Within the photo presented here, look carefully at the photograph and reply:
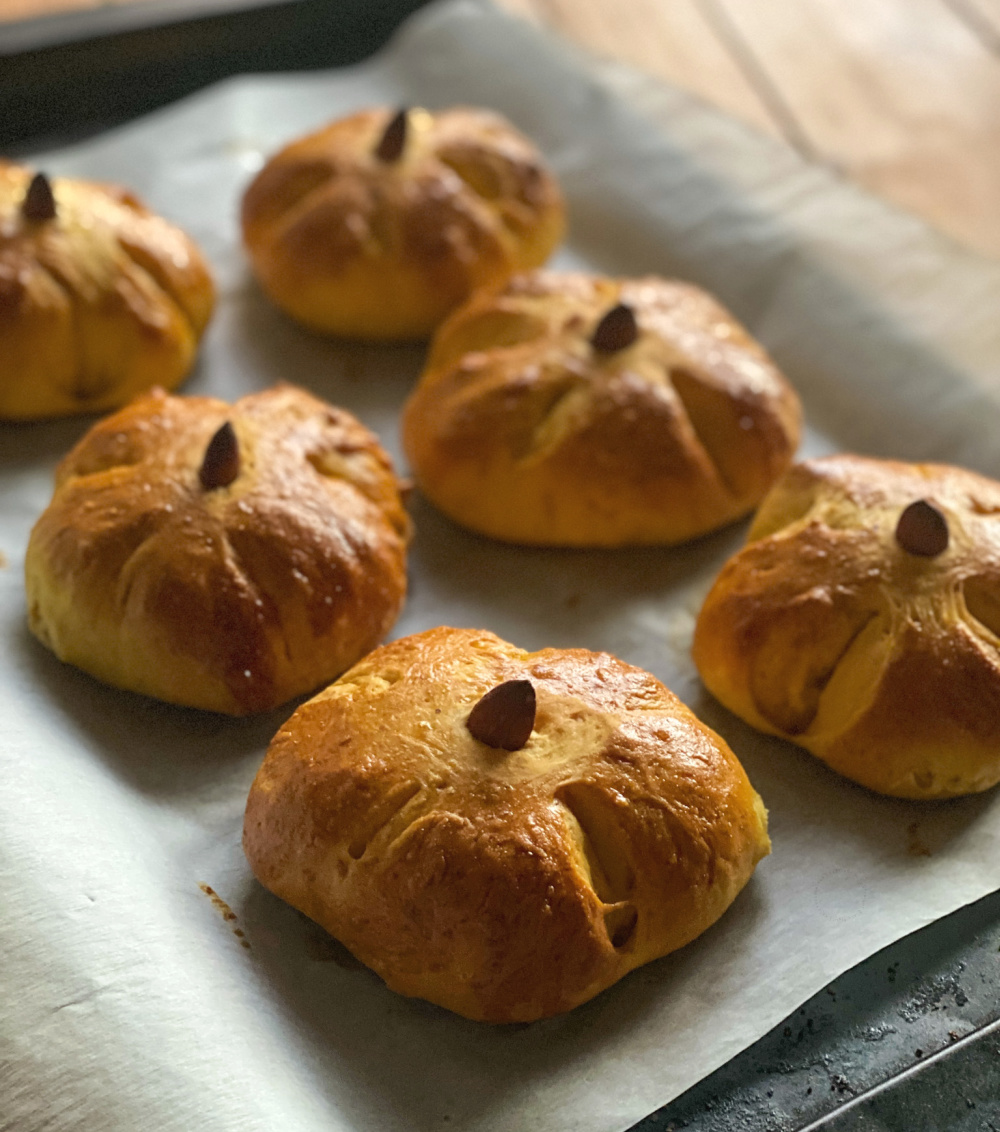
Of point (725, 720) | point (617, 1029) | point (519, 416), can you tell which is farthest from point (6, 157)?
point (617, 1029)

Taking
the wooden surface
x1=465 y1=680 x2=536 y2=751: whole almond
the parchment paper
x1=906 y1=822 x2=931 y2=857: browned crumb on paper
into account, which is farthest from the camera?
the wooden surface

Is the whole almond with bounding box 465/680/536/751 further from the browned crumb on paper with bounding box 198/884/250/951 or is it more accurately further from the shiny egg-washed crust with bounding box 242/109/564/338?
the shiny egg-washed crust with bounding box 242/109/564/338

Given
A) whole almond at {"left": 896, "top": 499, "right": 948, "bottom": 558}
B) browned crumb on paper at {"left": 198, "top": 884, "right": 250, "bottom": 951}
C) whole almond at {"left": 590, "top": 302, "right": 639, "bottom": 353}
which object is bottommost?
browned crumb on paper at {"left": 198, "top": 884, "right": 250, "bottom": 951}

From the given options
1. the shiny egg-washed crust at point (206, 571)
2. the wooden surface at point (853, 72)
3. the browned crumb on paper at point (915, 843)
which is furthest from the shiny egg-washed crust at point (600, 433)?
the wooden surface at point (853, 72)

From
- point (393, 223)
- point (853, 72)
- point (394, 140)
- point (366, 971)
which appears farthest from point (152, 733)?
point (853, 72)

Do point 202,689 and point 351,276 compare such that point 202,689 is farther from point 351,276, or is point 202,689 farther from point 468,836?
point 351,276

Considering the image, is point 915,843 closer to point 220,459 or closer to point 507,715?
point 507,715

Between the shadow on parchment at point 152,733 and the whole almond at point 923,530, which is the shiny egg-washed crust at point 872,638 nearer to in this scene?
the whole almond at point 923,530

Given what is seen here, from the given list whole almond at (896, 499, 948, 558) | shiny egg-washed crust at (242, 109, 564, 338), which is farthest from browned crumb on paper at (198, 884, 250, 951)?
shiny egg-washed crust at (242, 109, 564, 338)
